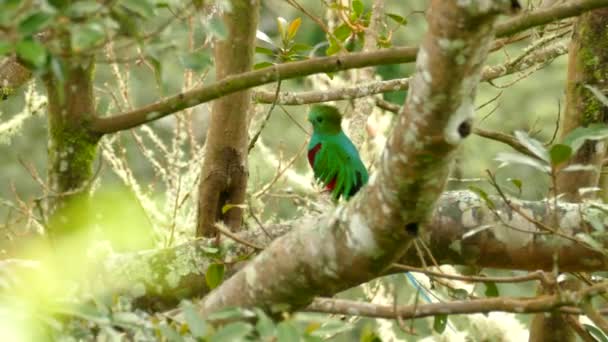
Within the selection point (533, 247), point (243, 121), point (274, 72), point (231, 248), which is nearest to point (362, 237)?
point (274, 72)

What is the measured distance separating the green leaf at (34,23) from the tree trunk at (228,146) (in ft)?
4.32

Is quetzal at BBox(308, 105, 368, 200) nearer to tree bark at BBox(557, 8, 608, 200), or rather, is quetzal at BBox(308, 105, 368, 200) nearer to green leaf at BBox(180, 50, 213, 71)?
tree bark at BBox(557, 8, 608, 200)

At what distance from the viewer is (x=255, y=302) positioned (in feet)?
5.39

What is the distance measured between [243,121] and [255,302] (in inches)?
41.9

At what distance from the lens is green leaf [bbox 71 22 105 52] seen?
3.83ft

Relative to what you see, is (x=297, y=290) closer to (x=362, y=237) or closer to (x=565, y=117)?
(x=362, y=237)

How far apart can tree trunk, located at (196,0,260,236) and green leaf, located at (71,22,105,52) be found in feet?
4.17

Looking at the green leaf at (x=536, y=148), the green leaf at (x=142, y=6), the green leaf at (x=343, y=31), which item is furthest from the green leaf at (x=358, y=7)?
the green leaf at (x=142, y=6)

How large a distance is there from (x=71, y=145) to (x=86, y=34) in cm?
72

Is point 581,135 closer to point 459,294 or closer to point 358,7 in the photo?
point 459,294

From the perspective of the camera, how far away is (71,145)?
1855mm

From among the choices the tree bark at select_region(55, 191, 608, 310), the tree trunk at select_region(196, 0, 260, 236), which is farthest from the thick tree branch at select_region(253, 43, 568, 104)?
the tree bark at select_region(55, 191, 608, 310)

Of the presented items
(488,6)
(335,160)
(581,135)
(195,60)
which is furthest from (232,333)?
(335,160)

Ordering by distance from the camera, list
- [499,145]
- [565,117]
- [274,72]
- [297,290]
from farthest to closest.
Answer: [499,145] < [565,117] < [274,72] < [297,290]
